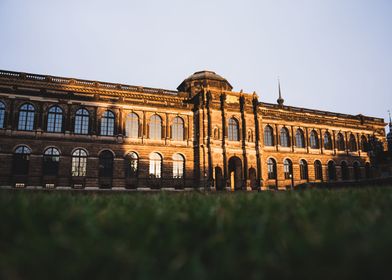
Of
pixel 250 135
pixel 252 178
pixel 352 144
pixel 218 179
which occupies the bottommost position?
pixel 218 179

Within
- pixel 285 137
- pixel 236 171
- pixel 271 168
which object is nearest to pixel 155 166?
pixel 236 171

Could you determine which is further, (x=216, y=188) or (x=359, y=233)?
(x=216, y=188)

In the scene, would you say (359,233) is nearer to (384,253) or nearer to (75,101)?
(384,253)

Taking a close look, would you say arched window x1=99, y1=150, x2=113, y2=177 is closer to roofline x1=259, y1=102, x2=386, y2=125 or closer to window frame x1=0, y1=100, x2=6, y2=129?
window frame x1=0, y1=100, x2=6, y2=129

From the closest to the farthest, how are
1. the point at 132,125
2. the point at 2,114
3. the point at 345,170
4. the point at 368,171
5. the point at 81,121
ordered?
the point at 2,114 → the point at 81,121 → the point at 132,125 → the point at 345,170 → the point at 368,171

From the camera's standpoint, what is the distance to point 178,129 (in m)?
29.9

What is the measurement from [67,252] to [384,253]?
5.20ft

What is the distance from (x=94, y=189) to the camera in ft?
82.1

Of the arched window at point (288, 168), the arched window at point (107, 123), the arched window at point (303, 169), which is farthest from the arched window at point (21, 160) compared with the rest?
the arched window at point (303, 169)

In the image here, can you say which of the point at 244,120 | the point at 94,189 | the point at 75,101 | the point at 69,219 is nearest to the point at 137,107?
the point at 75,101

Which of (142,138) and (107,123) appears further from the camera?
(142,138)

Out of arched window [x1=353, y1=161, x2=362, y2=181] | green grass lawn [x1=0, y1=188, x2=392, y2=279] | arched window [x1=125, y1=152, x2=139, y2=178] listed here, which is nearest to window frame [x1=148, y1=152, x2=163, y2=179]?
arched window [x1=125, y1=152, x2=139, y2=178]

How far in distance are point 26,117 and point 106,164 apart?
27.5 ft

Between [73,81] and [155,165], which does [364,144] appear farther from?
[73,81]
